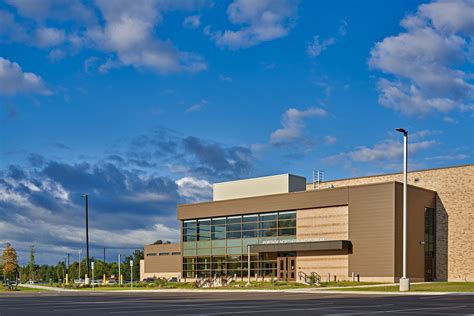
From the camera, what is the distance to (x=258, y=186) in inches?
2702

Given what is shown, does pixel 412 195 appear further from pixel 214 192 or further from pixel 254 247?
pixel 214 192

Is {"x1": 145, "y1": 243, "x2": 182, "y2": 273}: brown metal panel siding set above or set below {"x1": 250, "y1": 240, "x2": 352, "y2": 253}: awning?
below

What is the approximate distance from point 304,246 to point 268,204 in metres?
7.23

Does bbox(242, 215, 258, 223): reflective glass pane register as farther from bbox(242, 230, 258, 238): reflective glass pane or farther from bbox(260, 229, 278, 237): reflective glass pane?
bbox(260, 229, 278, 237): reflective glass pane

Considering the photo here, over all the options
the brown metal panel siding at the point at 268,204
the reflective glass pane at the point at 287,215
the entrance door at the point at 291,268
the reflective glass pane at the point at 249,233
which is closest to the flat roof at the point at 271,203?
the brown metal panel siding at the point at 268,204

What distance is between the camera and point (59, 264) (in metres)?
170

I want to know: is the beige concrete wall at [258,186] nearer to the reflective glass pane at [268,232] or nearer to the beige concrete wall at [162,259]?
the reflective glass pane at [268,232]

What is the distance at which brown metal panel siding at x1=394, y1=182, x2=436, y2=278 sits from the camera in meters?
55.2

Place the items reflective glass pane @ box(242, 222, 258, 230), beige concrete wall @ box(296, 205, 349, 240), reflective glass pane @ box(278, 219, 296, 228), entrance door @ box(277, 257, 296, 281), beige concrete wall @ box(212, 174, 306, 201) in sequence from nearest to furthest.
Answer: beige concrete wall @ box(296, 205, 349, 240) → entrance door @ box(277, 257, 296, 281) → reflective glass pane @ box(278, 219, 296, 228) → beige concrete wall @ box(212, 174, 306, 201) → reflective glass pane @ box(242, 222, 258, 230)

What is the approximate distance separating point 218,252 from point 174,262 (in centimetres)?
2172

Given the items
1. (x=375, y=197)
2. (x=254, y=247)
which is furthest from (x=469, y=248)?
(x=254, y=247)

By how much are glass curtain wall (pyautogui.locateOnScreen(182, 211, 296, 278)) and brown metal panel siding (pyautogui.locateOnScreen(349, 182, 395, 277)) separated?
7.76 meters

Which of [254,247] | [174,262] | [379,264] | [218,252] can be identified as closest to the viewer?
[379,264]

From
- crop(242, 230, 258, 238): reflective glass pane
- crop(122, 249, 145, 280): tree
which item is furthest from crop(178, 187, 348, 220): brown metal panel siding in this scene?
crop(122, 249, 145, 280): tree
